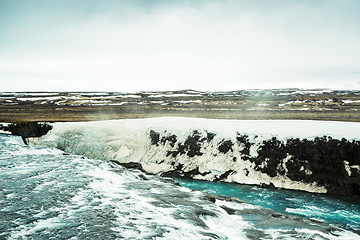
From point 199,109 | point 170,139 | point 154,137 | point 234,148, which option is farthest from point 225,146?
point 199,109

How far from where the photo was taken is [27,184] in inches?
585

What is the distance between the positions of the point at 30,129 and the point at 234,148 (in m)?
25.0

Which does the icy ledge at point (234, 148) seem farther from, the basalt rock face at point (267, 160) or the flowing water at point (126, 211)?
the flowing water at point (126, 211)

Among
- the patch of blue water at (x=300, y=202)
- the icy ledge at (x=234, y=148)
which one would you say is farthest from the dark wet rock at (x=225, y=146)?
the patch of blue water at (x=300, y=202)

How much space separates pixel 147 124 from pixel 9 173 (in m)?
15.3

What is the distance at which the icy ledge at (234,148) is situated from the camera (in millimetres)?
20594

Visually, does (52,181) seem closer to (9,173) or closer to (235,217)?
(9,173)

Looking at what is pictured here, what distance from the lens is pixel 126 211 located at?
1150 centimetres

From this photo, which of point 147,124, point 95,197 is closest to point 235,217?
point 95,197

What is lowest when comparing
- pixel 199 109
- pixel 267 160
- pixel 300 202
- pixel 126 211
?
pixel 300 202

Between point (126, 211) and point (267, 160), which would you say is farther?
point (267, 160)

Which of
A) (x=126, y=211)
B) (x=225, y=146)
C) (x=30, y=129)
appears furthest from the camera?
(x=30, y=129)

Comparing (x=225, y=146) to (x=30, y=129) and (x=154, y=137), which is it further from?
(x=30, y=129)

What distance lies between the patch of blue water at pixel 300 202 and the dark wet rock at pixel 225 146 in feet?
10.9
